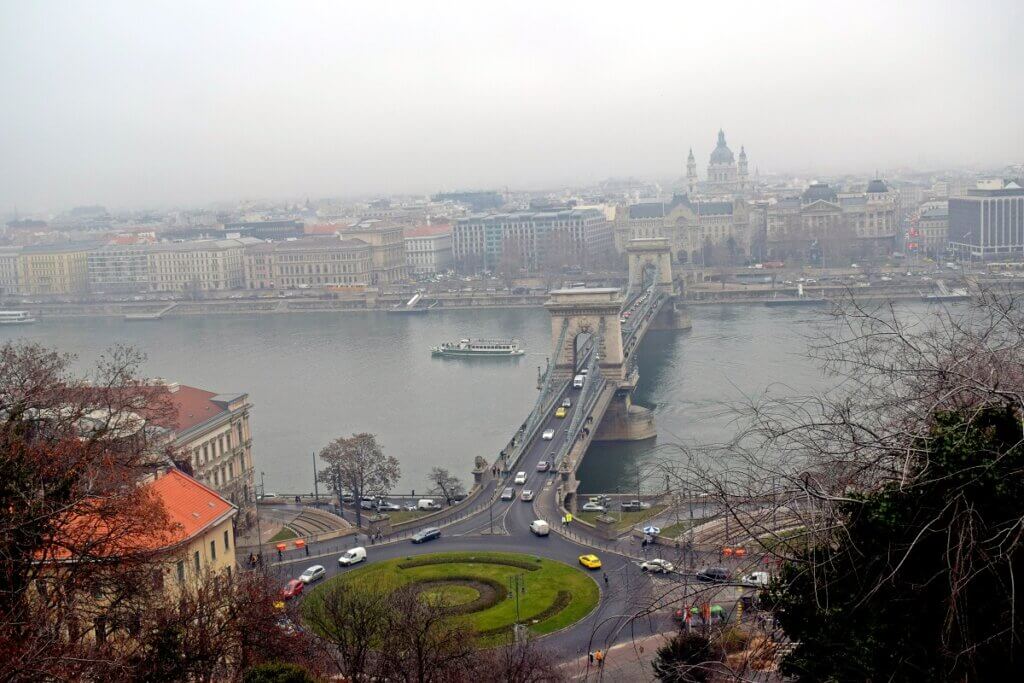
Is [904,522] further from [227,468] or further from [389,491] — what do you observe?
[389,491]

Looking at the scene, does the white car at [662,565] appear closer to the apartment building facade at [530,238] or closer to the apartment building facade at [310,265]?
the apartment building facade at [310,265]

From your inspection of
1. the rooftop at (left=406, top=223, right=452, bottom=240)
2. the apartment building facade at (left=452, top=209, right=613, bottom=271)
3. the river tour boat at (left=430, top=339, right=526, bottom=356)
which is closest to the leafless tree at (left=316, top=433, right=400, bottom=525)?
the river tour boat at (left=430, top=339, right=526, bottom=356)

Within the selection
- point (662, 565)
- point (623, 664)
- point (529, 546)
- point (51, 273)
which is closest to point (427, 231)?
point (51, 273)

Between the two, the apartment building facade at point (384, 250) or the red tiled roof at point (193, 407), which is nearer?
the red tiled roof at point (193, 407)

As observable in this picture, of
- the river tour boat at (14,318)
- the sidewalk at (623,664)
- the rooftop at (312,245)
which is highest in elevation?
the rooftop at (312,245)

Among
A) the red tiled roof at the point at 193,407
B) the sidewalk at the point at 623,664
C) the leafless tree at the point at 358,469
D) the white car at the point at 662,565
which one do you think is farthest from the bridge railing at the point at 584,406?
the white car at the point at 662,565

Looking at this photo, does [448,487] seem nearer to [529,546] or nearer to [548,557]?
[529,546]

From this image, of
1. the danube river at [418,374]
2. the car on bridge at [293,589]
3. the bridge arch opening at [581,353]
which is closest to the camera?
the car on bridge at [293,589]

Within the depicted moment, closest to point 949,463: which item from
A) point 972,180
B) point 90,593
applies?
point 90,593
